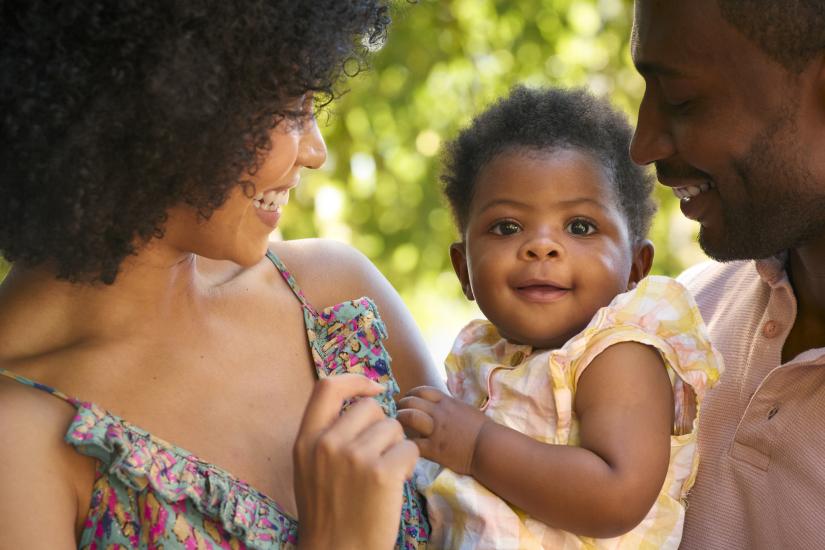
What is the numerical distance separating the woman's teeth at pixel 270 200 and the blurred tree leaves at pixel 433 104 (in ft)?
11.1

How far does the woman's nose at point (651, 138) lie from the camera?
97.4 inches

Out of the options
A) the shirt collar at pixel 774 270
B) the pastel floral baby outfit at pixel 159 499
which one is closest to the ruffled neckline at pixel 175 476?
the pastel floral baby outfit at pixel 159 499

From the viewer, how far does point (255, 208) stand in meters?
2.22

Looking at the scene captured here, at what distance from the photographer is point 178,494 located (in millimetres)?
2041

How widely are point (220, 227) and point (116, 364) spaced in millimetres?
345

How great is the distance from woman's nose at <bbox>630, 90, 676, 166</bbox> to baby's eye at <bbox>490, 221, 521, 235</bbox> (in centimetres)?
32

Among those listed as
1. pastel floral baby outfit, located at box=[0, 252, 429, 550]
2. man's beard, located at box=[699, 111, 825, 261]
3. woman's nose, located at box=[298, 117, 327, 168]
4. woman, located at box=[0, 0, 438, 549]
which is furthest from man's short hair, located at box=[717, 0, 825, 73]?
Answer: pastel floral baby outfit, located at box=[0, 252, 429, 550]

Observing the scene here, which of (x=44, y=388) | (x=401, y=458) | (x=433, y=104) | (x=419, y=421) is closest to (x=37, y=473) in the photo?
(x=44, y=388)

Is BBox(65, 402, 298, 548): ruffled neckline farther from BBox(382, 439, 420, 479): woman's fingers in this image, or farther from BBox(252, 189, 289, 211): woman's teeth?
BBox(252, 189, 289, 211): woman's teeth

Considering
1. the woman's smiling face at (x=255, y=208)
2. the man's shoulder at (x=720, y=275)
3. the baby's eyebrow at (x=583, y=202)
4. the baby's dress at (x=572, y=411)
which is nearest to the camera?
the woman's smiling face at (x=255, y=208)

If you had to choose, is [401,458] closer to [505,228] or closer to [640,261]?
[505,228]

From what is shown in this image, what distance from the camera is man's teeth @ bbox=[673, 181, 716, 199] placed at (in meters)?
2.52

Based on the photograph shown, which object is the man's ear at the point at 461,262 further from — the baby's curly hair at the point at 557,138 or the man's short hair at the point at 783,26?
the man's short hair at the point at 783,26

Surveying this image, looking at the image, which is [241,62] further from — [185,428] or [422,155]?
[422,155]
